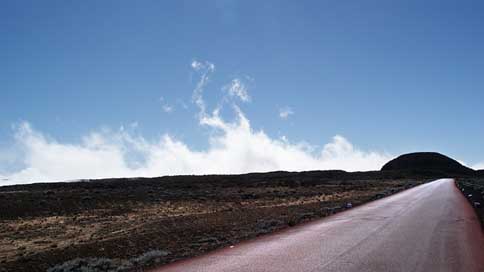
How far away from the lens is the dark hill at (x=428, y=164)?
16350cm

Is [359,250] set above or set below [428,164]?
below

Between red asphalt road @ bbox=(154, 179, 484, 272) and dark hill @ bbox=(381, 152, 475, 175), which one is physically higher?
dark hill @ bbox=(381, 152, 475, 175)

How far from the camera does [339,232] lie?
1441 cm

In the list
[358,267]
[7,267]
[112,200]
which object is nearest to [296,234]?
[358,267]

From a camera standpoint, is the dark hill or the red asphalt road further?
the dark hill

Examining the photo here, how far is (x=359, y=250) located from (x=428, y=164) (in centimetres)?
17612

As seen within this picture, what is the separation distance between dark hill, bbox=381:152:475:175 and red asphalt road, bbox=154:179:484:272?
15458cm

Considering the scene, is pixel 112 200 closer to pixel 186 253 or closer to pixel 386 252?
pixel 186 253

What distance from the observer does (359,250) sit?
36.2 feet

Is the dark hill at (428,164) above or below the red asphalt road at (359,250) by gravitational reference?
above

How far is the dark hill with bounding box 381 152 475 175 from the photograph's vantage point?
163500mm

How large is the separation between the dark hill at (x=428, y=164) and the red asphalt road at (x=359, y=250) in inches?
6086

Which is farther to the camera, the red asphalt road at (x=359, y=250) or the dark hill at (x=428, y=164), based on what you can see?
the dark hill at (x=428, y=164)

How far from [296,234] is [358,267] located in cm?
535
